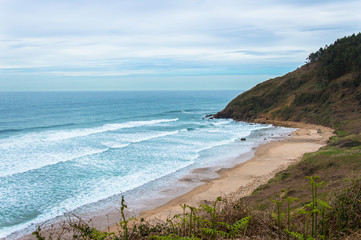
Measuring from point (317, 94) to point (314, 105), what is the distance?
2.73m

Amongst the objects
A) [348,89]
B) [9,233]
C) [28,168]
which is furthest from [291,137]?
[9,233]

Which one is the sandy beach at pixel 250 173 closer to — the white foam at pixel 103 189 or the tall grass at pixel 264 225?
the white foam at pixel 103 189

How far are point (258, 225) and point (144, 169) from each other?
20.2 meters

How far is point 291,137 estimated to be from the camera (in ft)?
130

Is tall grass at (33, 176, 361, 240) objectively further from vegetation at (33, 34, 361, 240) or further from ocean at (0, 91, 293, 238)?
ocean at (0, 91, 293, 238)

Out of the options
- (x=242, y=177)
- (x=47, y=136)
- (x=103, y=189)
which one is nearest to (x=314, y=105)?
(x=242, y=177)

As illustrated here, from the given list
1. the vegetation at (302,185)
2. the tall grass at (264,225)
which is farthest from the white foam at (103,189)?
the tall grass at (264,225)

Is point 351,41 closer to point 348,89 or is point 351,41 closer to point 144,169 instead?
point 348,89

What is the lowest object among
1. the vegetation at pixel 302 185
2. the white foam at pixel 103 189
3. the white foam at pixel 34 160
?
the white foam at pixel 103 189

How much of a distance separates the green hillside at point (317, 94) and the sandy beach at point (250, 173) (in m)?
8.54

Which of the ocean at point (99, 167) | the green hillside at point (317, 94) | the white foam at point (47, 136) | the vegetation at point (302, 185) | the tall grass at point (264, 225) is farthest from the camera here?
the green hillside at point (317, 94)

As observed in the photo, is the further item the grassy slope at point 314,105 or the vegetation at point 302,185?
the grassy slope at point 314,105

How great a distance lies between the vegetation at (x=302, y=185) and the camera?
5566 millimetres

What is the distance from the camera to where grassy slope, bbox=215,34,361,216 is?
17.7m
